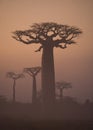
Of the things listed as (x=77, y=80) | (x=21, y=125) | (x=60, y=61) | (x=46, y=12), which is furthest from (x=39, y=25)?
(x=21, y=125)

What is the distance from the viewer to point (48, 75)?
17.9 ft

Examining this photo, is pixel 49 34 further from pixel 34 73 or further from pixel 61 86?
pixel 61 86

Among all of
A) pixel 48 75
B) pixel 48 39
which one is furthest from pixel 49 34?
pixel 48 75

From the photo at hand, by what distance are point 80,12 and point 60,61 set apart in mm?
938

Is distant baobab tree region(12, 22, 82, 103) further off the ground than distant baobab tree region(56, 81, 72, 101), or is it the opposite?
distant baobab tree region(12, 22, 82, 103)

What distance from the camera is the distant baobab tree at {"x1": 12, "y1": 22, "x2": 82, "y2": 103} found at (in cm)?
541

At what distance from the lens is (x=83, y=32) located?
220 inches

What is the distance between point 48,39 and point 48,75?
2.02 feet

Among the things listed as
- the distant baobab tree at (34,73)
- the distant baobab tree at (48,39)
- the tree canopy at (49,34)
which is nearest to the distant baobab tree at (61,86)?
the distant baobab tree at (48,39)

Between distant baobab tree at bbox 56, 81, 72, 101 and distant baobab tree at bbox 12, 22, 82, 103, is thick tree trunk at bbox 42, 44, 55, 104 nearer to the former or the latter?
distant baobab tree at bbox 12, 22, 82, 103

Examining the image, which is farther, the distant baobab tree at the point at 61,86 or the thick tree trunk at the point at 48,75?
the distant baobab tree at the point at 61,86

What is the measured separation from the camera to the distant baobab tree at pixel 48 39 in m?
5.41

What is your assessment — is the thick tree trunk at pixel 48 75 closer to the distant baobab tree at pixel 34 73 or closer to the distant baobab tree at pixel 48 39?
the distant baobab tree at pixel 48 39

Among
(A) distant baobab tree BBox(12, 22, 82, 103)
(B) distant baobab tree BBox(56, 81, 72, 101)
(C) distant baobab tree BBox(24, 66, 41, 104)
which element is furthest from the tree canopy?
(B) distant baobab tree BBox(56, 81, 72, 101)
